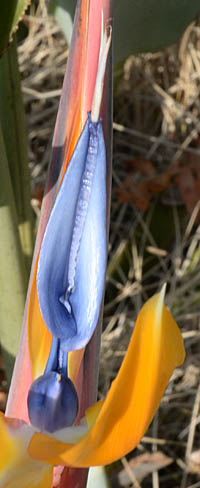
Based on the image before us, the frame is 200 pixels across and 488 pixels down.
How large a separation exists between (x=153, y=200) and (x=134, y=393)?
0.91 metres

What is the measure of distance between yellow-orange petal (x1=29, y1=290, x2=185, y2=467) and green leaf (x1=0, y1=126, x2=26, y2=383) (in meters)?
0.27

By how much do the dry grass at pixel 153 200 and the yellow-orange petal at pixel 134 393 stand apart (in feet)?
2.13

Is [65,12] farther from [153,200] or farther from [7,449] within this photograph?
[153,200]

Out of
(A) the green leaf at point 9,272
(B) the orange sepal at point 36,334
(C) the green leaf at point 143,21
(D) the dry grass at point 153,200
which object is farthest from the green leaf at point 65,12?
(D) the dry grass at point 153,200

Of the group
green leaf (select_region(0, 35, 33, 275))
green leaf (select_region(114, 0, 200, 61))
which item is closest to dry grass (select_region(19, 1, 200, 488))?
green leaf (select_region(0, 35, 33, 275))

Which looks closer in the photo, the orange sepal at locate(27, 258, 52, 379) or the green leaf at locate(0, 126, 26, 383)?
the orange sepal at locate(27, 258, 52, 379)

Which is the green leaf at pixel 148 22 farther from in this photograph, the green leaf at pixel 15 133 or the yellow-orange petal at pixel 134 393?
the yellow-orange petal at pixel 134 393

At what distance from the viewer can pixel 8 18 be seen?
57 cm

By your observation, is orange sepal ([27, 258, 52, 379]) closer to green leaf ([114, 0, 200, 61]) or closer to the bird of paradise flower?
the bird of paradise flower

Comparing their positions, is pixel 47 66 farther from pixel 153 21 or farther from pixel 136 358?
pixel 136 358

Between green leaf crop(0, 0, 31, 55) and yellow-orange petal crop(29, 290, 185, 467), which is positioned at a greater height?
green leaf crop(0, 0, 31, 55)

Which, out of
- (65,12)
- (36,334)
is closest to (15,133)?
(65,12)

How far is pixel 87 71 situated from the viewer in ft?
1.43

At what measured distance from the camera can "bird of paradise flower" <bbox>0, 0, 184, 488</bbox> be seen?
1.04ft
